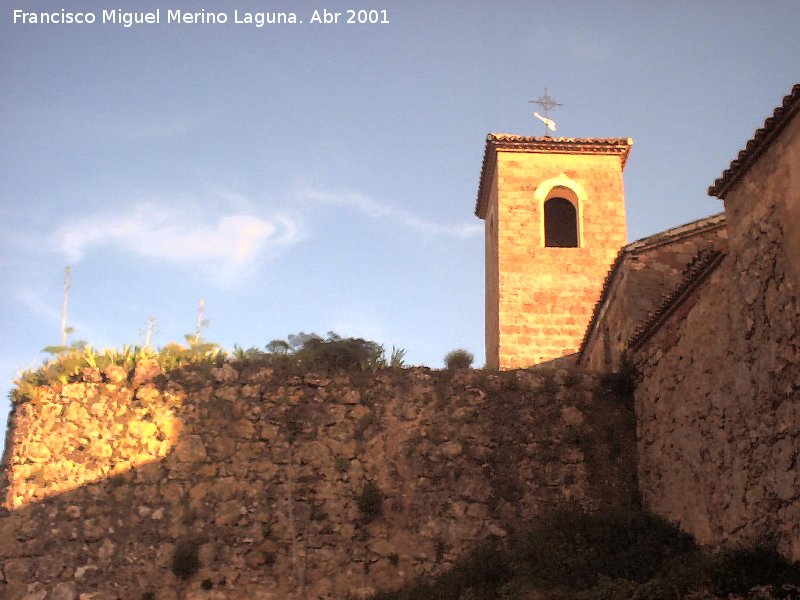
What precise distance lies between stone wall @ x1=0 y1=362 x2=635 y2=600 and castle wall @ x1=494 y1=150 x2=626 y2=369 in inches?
→ 230

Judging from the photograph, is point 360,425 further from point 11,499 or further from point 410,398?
point 11,499

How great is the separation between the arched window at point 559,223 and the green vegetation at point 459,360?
8.02m

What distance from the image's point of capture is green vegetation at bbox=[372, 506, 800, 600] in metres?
8.34

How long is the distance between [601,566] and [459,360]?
393 cm

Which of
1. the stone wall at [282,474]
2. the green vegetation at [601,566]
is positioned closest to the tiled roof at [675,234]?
the stone wall at [282,474]

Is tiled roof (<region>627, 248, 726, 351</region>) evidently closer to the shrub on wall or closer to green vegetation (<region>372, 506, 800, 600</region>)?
green vegetation (<region>372, 506, 800, 600</region>)

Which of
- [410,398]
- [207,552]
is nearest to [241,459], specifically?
[207,552]

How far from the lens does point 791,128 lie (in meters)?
8.66

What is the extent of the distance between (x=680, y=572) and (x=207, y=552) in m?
5.84

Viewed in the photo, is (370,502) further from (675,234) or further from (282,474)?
(675,234)

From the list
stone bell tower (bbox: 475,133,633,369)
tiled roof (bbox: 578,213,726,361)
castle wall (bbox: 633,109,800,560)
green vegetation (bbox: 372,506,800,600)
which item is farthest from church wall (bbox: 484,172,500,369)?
castle wall (bbox: 633,109,800,560)

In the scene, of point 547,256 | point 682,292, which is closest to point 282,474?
point 682,292

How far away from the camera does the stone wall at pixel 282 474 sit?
36.5 ft

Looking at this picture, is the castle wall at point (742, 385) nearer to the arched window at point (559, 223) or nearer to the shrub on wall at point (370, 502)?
the shrub on wall at point (370, 502)
